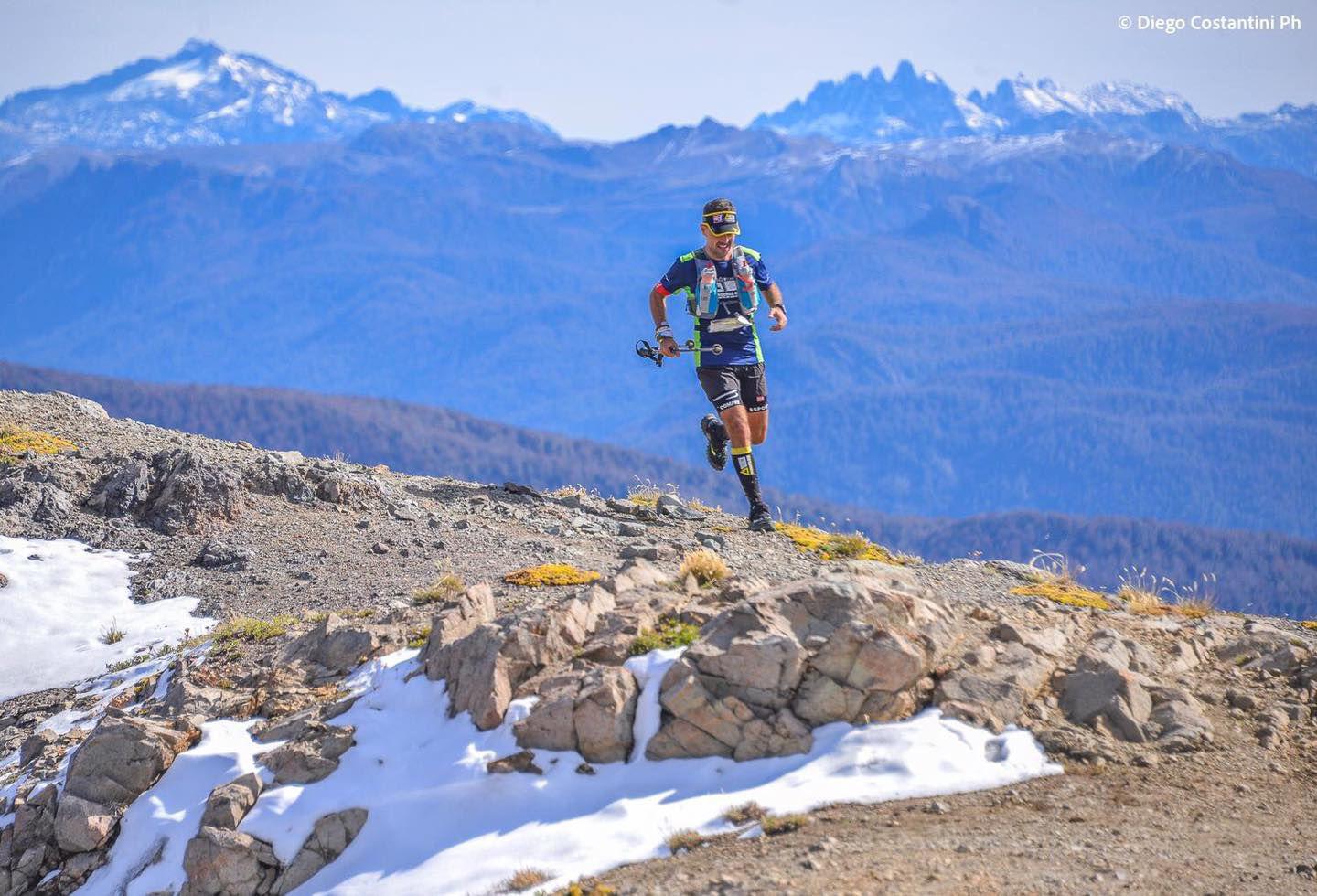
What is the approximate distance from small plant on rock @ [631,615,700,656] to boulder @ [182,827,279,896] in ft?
9.31

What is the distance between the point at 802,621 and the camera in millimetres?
9109

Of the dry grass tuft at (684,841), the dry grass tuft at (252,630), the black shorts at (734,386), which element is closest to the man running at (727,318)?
the black shorts at (734,386)

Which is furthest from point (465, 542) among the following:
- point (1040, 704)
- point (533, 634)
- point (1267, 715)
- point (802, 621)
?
point (1267, 715)

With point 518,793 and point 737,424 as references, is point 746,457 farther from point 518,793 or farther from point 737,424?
point 518,793

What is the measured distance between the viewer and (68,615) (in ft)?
43.3

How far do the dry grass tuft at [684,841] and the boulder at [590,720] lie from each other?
3.03 ft

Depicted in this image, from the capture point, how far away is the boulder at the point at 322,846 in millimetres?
8117

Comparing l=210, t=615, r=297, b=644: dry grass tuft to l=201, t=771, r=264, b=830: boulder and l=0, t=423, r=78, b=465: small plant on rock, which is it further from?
l=0, t=423, r=78, b=465: small plant on rock

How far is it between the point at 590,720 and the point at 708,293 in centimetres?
722

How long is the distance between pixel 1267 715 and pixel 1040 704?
1.73 meters

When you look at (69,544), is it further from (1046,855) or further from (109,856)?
(1046,855)

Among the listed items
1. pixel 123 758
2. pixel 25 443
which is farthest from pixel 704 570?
pixel 25 443

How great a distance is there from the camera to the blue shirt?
1474 cm

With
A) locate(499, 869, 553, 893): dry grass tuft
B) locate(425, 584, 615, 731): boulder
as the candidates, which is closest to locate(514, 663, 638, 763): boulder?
locate(425, 584, 615, 731): boulder
